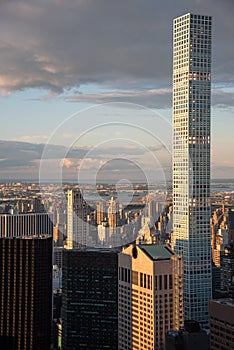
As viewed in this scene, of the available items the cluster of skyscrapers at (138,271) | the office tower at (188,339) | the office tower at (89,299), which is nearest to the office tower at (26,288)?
the cluster of skyscrapers at (138,271)

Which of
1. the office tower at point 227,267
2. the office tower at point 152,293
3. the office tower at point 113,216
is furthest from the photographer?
the office tower at point 227,267

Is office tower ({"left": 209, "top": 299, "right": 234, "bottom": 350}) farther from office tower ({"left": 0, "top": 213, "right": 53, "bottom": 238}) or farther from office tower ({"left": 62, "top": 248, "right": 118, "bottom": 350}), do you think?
office tower ({"left": 0, "top": 213, "right": 53, "bottom": 238})

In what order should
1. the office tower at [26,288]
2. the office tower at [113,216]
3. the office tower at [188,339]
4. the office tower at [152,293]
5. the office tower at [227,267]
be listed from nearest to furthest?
the office tower at [113,216], the office tower at [188,339], the office tower at [152,293], the office tower at [26,288], the office tower at [227,267]

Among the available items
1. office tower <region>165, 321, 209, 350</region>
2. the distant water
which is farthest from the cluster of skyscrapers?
the distant water

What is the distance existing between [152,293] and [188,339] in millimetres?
898

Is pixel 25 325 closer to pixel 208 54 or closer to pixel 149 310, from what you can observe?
pixel 149 310

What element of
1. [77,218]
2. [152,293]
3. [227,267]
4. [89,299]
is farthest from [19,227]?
[77,218]

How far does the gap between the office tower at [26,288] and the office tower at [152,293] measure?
232 centimetres

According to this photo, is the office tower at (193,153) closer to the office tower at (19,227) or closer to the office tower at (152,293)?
the office tower at (152,293)

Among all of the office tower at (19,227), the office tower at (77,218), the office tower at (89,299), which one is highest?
the office tower at (77,218)

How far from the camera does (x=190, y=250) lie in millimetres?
8391

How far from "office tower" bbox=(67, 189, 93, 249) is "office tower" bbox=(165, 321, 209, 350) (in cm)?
153

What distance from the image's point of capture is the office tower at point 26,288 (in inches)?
366

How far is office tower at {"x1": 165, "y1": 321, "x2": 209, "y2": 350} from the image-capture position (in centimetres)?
622
